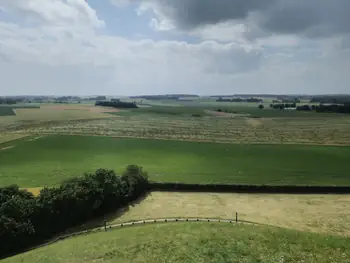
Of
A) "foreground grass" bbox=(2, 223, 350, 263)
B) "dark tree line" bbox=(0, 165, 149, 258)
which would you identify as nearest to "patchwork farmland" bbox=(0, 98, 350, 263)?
"foreground grass" bbox=(2, 223, 350, 263)

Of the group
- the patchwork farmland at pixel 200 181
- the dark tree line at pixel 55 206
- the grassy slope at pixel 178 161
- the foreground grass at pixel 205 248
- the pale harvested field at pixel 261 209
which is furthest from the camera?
the grassy slope at pixel 178 161

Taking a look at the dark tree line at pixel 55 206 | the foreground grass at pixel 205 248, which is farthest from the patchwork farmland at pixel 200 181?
the dark tree line at pixel 55 206

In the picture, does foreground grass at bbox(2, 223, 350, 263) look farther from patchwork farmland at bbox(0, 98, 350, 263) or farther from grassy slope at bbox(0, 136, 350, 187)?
grassy slope at bbox(0, 136, 350, 187)

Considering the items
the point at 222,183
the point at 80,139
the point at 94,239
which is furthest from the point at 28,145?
the point at 94,239

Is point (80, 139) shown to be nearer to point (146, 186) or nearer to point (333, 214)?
point (146, 186)

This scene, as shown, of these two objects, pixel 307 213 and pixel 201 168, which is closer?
pixel 307 213

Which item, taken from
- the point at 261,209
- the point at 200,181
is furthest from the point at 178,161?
the point at 261,209

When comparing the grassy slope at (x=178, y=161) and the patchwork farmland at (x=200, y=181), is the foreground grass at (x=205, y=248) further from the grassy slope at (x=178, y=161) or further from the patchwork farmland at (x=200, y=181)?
the grassy slope at (x=178, y=161)
